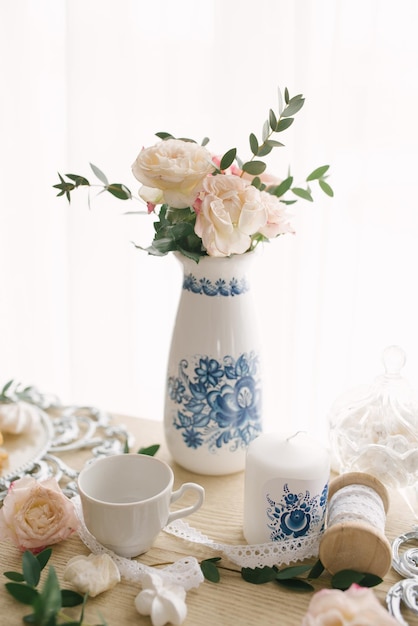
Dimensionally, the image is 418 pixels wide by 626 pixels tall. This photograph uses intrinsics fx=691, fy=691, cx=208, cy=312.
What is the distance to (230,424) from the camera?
926mm

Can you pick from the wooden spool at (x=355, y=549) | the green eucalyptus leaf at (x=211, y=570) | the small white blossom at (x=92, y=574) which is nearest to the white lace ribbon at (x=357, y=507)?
the wooden spool at (x=355, y=549)

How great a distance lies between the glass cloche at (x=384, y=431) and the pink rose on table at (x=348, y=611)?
0.86 ft

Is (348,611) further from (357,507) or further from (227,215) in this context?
(227,215)

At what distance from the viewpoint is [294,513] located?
30.1 inches

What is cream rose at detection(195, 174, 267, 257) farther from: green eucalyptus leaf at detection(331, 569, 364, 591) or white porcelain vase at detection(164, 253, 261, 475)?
green eucalyptus leaf at detection(331, 569, 364, 591)

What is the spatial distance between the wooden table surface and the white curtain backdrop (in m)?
0.48

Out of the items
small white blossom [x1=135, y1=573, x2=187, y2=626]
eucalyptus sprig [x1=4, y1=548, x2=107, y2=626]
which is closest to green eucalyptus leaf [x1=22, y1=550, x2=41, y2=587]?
eucalyptus sprig [x1=4, y1=548, x2=107, y2=626]

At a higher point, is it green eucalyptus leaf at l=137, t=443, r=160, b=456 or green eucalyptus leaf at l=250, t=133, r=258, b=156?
green eucalyptus leaf at l=250, t=133, r=258, b=156

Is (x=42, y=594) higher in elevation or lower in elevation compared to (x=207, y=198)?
lower

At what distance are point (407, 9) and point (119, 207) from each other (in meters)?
0.69

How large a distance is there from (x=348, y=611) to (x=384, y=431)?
313mm

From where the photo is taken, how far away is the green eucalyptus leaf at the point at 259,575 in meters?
0.74

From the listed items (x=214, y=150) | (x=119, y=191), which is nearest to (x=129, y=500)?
(x=119, y=191)

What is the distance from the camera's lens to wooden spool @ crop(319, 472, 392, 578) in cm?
71
